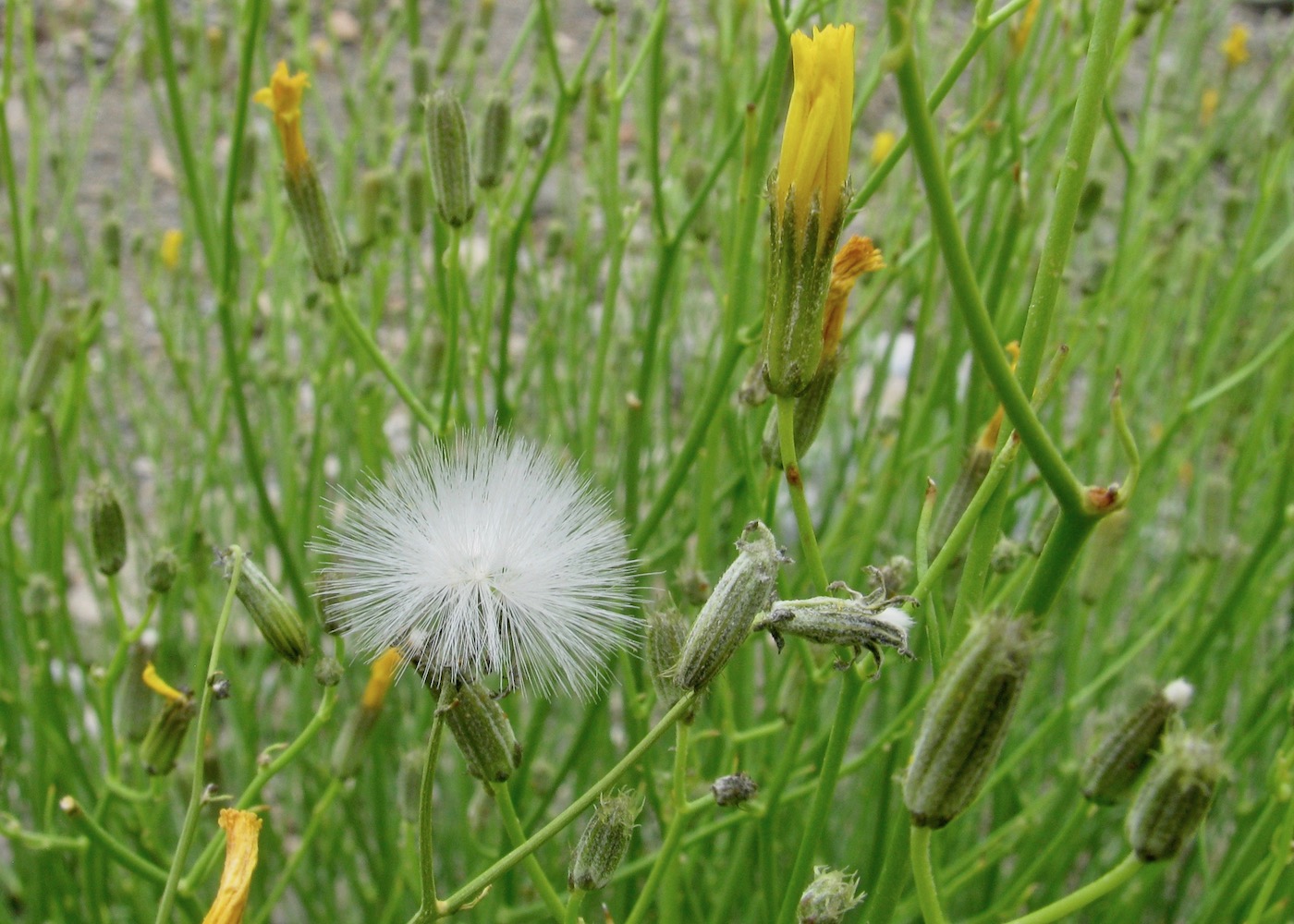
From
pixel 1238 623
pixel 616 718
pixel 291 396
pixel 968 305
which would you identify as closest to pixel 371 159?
pixel 291 396

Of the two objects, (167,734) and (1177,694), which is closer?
(1177,694)

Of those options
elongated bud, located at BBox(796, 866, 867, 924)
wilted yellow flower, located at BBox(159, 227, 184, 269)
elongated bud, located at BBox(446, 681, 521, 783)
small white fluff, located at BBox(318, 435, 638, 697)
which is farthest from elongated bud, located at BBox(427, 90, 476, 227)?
wilted yellow flower, located at BBox(159, 227, 184, 269)

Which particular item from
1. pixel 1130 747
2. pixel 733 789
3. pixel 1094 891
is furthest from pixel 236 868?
pixel 1130 747

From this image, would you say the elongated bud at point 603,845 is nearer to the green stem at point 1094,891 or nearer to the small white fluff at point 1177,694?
the green stem at point 1094,891

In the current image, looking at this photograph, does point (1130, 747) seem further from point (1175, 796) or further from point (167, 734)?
point (167, 734)

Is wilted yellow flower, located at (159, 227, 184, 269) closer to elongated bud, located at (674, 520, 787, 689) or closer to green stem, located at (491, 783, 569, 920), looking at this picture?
green stem, located at (491, 783, 569, 920)

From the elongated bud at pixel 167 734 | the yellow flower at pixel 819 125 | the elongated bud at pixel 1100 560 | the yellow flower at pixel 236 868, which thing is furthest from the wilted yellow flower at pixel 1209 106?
the yellow flower at pixel 236 868

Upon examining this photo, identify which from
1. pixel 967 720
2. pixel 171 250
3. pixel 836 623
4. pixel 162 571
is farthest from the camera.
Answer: pixel 171 250
